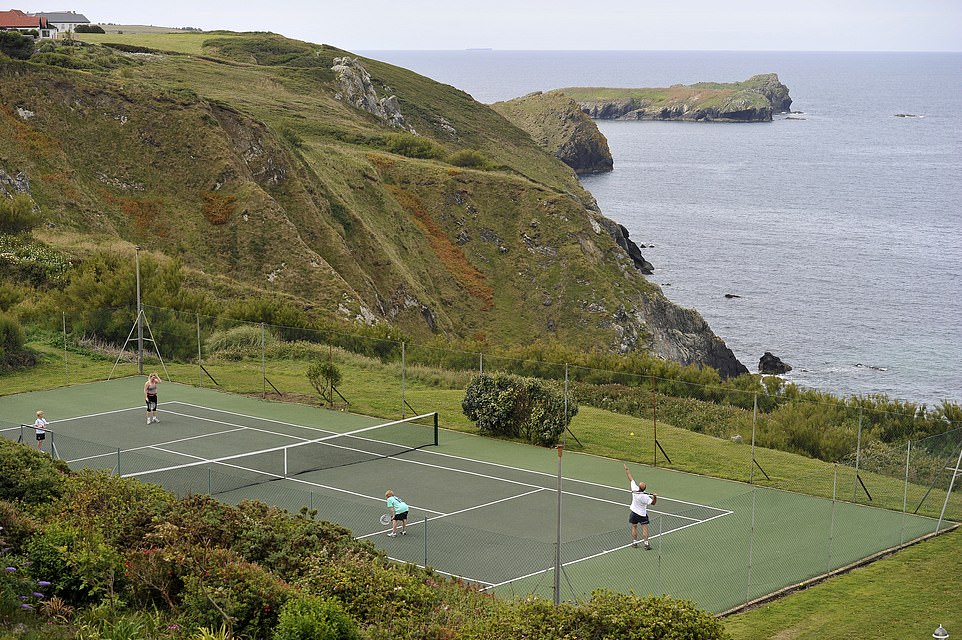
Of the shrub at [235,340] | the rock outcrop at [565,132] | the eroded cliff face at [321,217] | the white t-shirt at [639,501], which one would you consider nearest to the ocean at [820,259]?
the rock outcrop at [565,132]

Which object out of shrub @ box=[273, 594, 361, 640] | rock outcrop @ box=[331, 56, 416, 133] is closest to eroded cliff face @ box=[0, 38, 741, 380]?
rock outcrop @ box=[331, 56, 416, 133]

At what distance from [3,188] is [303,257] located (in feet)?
53.2

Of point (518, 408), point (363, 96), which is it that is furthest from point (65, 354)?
point (363, 96)

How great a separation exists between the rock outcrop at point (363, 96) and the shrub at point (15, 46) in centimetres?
4352

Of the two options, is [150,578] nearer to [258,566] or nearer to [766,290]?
[258,566]

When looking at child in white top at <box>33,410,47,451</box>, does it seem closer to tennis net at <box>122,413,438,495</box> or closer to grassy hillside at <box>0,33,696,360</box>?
tennis net at <box>122,413,438,495</box>

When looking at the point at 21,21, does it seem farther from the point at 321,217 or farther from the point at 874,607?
the point at 874,607

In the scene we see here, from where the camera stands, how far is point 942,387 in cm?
7156

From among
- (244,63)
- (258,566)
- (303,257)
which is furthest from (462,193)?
(258,566)

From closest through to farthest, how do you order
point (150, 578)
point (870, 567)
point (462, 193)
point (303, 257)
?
point (150, 578) → point (870, 567) → point (303, 257) → point (462, 193)

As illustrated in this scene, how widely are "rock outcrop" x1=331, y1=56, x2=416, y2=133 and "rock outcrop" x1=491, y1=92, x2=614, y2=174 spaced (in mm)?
58081

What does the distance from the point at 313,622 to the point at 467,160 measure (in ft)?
285

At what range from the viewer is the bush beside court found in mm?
14023

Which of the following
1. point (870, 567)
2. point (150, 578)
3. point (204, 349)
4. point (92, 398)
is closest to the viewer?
point (150, 578)
